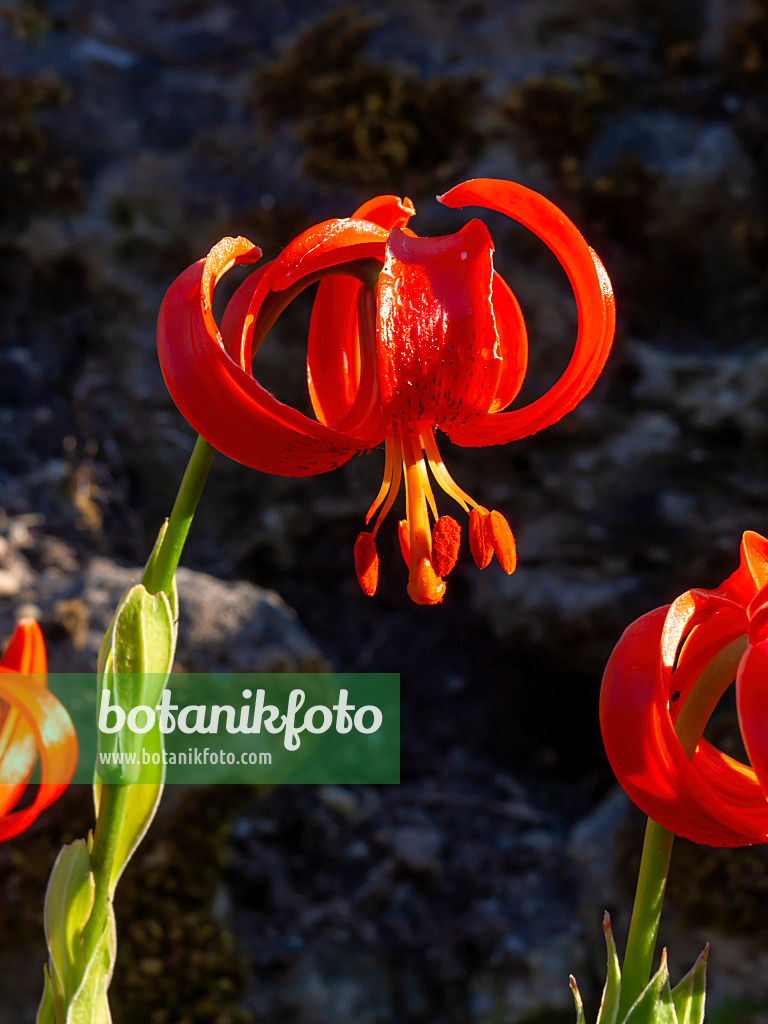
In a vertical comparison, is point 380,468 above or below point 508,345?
above

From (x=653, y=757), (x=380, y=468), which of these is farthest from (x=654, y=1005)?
(x=380, y=468)

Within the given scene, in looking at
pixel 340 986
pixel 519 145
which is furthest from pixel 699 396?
pixel 340 986

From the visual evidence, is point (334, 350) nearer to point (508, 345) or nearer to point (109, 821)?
point (508, 345)

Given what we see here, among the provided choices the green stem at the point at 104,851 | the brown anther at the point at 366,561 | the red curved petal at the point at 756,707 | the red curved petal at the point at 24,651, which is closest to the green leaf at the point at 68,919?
the green stem at the point at 104,851

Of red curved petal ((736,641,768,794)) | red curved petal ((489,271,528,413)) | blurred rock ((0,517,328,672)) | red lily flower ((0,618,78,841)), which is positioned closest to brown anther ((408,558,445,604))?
red curved petal ((489,271,528,413))

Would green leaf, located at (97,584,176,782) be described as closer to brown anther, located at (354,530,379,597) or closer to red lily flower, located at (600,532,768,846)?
brown anther, located at (354,530,379,597)

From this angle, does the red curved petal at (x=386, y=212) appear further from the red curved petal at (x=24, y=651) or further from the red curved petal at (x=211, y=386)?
the red curved petal at (x=24, y=651)
